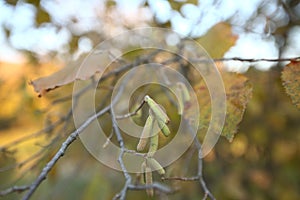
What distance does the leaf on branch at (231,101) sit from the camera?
645 mm

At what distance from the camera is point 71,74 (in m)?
0.69

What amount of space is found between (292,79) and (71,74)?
33 centimetres

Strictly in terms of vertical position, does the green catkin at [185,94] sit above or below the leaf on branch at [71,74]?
below

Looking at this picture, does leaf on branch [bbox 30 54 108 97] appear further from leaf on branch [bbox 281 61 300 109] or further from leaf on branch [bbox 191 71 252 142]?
leaf on branch [bbox 281 61 300 109]

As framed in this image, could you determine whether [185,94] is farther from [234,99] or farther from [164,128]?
[164,128]

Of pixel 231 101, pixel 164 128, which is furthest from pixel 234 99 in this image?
pixel 164 128

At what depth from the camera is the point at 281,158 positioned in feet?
4.31

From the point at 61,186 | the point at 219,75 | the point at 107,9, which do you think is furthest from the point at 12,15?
the point at 61,186

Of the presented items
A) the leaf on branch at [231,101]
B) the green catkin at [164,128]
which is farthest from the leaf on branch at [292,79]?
the green catkin at [164,128]

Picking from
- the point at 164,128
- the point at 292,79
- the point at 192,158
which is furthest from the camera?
the point at 192,158

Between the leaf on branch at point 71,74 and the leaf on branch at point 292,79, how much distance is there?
0.27 metres

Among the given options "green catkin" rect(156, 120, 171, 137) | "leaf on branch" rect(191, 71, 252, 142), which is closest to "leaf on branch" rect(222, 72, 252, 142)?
"leaf on branch" rect(191, 71, 252, 142)

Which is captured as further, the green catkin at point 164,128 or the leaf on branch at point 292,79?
the leaf on branch at point 292,79

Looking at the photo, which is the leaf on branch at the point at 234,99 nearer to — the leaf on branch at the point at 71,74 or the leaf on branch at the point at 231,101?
the leaf on branch at the point at 231,101
